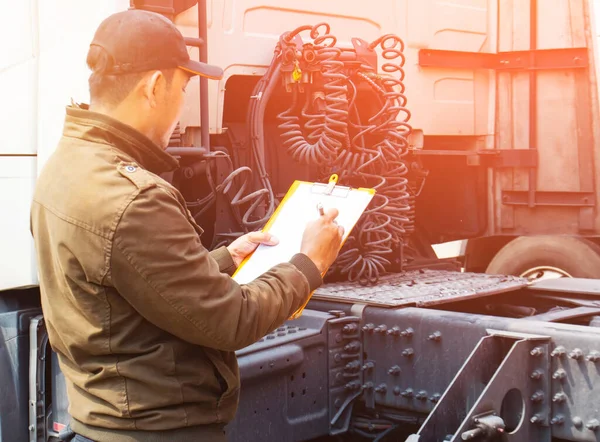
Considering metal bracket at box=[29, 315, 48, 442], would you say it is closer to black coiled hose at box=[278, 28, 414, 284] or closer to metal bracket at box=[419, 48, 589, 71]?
black coiled hose at box=[278, 28, 414, 284]

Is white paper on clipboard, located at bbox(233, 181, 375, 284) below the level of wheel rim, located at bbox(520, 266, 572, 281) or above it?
above

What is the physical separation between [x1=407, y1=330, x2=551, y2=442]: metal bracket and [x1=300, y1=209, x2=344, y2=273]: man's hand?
669 mm

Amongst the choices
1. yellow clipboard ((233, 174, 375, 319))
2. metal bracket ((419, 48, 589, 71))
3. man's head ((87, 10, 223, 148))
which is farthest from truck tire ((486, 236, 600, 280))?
man's head ((87, 10, 223, 148))

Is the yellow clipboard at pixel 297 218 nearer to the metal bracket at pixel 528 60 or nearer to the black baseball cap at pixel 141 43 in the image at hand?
the black baseball cap at pixel 141 43

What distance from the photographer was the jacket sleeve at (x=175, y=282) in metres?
1.57

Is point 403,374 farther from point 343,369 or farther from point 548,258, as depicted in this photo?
point 548,258

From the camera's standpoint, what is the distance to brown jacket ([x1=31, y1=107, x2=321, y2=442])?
1.58m

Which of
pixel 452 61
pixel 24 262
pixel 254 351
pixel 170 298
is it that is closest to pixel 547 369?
pixel 254 351

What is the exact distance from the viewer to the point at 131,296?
1.59 metres

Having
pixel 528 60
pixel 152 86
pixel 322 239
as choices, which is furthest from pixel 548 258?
pixel 152 86

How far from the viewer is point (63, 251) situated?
5.34 feet

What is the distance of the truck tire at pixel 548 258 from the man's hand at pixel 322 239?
2908 mm

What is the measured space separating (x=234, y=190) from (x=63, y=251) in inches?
73.5

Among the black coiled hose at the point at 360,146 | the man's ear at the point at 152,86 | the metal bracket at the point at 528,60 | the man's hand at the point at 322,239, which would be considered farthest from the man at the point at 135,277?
the metal bracket at the point at 528,60
